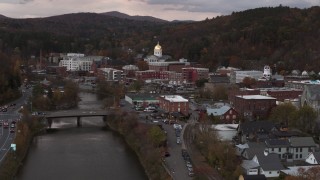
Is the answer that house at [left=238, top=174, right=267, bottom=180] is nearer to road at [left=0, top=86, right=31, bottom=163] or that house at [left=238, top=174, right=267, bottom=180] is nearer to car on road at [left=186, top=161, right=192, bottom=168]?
car on road at [left=186, top=161, right=192, bottom=168]

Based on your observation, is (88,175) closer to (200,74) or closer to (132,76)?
(200,74)

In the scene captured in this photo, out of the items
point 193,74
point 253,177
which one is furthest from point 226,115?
point 193,74

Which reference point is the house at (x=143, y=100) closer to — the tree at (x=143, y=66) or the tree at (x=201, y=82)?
the tree at (x=201, y=82)

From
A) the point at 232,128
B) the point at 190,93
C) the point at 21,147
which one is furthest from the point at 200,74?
the point at 21,147

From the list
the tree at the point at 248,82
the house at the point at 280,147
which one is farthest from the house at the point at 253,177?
the tree at the point at 248,82

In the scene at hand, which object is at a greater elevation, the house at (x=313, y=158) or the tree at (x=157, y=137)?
the tree at (x=157, y=137)

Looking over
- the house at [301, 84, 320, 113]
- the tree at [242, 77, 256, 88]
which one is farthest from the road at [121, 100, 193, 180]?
the tree at [242, 77, 256, 88]
